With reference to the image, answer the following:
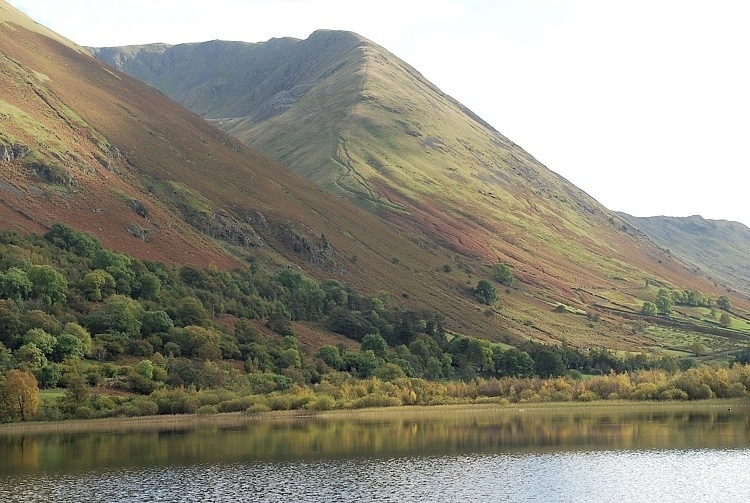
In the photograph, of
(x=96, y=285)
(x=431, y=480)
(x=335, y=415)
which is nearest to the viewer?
(x=431, y=480)

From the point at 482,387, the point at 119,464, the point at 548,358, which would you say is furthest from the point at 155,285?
the point at 119,464

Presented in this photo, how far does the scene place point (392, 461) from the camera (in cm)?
7038

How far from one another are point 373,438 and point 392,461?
18.6 metres

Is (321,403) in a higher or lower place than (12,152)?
lower

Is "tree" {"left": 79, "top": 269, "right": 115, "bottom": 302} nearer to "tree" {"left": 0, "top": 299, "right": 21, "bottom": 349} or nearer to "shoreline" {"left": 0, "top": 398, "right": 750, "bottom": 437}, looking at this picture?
"tree" {"left": 0, "top": 299, "right": 21, "bottom": 349}

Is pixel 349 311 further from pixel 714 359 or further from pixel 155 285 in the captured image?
pixel 714 359

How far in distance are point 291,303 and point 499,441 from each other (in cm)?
10304

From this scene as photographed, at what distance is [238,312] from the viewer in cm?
16612

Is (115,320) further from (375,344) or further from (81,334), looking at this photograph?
(375,344)

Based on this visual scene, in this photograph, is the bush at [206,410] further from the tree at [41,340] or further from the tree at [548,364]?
the tree at [548,364]

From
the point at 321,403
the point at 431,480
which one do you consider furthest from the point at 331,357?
the point at 431,480

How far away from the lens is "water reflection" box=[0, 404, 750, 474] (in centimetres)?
7538

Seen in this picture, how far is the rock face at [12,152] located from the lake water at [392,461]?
98.9 meters

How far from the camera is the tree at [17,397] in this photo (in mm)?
100312
